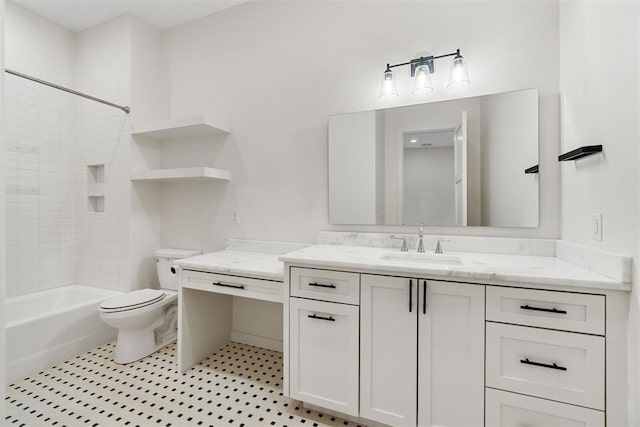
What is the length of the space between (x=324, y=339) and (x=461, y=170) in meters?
1.31

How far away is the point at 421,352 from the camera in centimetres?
137

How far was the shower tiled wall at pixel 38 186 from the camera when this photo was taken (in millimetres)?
2502

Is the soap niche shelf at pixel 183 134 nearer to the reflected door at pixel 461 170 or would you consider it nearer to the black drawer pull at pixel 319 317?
the black drawer pull at pixel 319 317

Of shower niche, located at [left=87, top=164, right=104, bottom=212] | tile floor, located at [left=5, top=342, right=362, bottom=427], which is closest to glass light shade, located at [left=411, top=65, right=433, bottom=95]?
tile floor, located at [left=5, top=342, right=362, bottom=427]

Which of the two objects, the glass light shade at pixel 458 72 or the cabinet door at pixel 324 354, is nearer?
the cabinet door at pixel 324 354

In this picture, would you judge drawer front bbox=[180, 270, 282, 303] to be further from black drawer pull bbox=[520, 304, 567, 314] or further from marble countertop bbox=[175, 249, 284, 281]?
black drawer pull bbox=[520, 304, 567, 314]

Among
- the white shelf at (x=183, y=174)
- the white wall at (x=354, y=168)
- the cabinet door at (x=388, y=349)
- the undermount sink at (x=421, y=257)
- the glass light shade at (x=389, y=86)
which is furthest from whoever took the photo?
the white shelf at (x=183, y=174)

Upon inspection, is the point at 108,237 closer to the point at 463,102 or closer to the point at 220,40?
the point at 220,40

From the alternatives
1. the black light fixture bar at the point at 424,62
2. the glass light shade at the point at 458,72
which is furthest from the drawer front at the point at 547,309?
the black light fixture bar at the point at 424,62

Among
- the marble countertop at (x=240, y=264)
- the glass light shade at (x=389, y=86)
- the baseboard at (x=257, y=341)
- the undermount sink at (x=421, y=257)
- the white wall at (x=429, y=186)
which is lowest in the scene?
the baseboard at (x=257, y=341)

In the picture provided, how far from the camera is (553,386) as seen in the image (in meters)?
1.18

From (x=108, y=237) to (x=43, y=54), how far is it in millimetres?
1742

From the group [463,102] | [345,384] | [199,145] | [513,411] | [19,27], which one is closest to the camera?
[513,411]

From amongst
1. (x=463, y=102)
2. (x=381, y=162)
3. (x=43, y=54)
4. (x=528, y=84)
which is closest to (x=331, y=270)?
(x=381, y=162)
